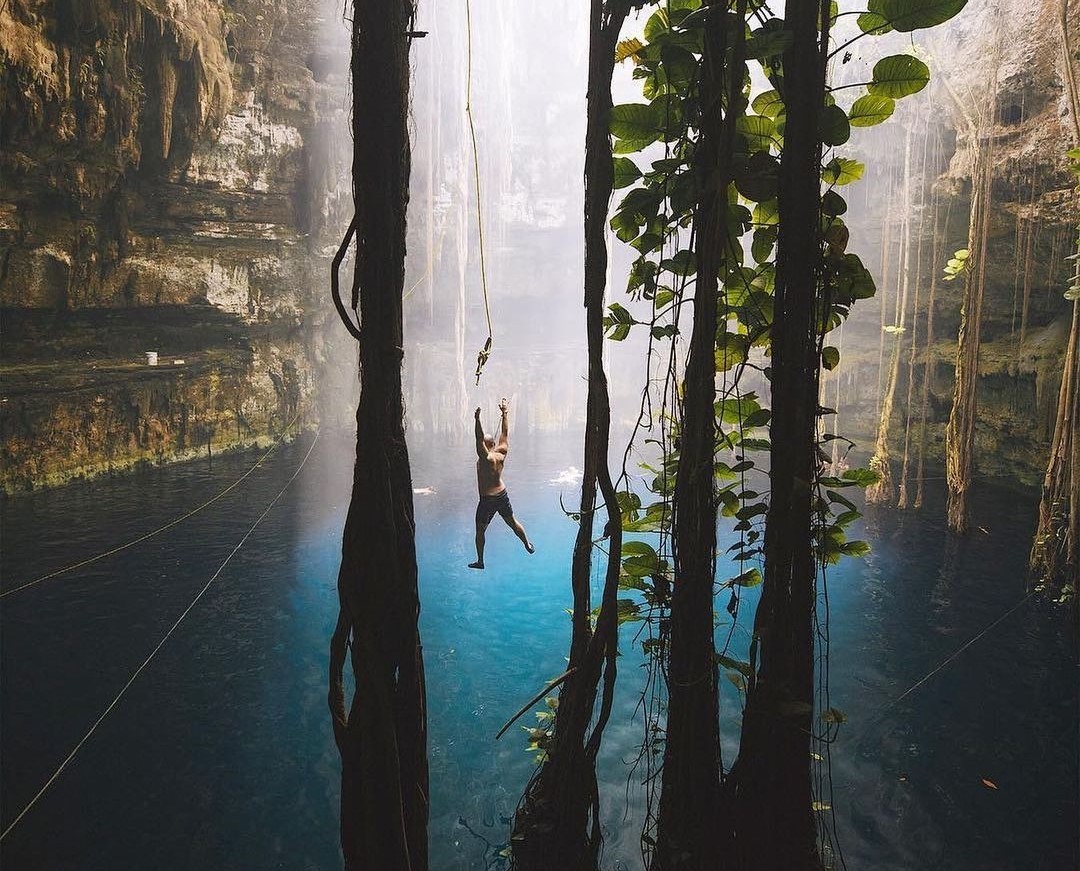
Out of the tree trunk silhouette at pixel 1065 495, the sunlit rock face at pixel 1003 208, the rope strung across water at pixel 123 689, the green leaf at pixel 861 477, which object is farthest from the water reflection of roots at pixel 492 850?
the sunlit rock face at pixel 1003 208

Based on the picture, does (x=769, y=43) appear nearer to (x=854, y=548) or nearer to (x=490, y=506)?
(x=854, y=548)

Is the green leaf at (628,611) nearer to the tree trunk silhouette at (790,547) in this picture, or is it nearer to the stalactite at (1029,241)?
the tree trunk silhouette at (790,547)

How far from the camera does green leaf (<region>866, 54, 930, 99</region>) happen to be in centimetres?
108

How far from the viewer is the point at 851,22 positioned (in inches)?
388

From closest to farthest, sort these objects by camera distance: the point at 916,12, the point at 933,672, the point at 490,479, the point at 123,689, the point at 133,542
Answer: the point at 916,12, the point at 123,689, the point at 933,672, the point at 490,479, the point at 133,542

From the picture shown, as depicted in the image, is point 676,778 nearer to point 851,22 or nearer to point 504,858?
point 504,858

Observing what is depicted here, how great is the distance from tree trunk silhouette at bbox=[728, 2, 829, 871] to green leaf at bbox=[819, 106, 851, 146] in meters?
0.02

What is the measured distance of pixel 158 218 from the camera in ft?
27.6

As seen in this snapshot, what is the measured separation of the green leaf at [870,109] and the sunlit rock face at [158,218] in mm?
7356

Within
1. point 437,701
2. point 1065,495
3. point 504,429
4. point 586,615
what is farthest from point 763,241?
point 1065,495

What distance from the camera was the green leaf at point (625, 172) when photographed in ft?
4.08

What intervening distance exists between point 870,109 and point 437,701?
3.24 m

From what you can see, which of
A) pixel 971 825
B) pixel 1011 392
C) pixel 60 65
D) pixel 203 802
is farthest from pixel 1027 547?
pixel 60 65

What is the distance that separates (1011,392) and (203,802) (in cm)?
825
